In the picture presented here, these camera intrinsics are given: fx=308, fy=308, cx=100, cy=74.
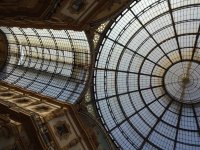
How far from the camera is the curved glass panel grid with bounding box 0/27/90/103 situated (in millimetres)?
23891

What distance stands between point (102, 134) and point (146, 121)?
3874 mm

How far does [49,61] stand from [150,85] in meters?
10.6

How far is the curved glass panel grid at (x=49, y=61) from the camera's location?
23.9m

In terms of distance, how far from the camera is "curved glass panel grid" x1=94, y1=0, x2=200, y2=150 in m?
22.5

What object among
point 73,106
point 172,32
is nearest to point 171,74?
point 172,32

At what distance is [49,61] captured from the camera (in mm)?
29844

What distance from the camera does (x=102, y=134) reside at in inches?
938

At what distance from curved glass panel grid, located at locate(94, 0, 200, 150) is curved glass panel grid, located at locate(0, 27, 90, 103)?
5.59 ft

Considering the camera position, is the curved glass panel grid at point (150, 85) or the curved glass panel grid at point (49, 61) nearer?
the curved glass panel grid at point (150, 85)

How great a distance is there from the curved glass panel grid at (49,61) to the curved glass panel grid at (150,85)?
1.70 m

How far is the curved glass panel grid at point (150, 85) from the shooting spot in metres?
22.5

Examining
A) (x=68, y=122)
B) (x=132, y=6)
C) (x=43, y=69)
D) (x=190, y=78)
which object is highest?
(x=132, y=6)

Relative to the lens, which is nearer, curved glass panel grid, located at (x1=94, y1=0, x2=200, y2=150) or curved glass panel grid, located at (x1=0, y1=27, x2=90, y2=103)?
curved glass panel grid, located at (x1=94, y1=0, x2=200, y2=150)

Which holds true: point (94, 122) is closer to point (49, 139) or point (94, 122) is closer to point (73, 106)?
point (73, 106)
